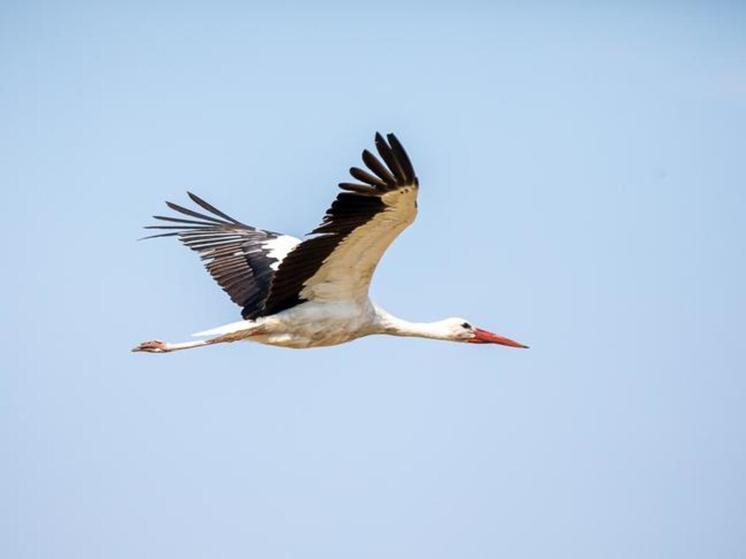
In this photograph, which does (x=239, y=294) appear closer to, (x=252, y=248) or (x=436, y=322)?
(x=252, y=248)

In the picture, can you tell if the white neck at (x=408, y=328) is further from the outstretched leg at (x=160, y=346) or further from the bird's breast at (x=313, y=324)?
the outstretched leg at (x=160, y=346)

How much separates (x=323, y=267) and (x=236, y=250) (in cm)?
241

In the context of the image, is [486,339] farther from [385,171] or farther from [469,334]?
[385,171]

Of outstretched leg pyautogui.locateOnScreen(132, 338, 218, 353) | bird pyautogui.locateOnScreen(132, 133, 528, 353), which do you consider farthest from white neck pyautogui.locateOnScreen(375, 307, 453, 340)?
outstretched leg pyautogui.locateOnScreen(132, 338, 218, 353)

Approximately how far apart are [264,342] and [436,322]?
2.04 m

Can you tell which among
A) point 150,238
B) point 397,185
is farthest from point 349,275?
point 150,238

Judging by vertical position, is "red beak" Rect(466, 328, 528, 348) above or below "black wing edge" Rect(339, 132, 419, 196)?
below

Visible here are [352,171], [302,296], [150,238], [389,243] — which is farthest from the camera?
[150,238]

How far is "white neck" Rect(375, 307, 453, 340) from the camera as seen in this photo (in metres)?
12.9

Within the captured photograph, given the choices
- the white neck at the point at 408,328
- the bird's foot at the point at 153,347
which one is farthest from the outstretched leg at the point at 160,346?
the white neck at the point at 408,328

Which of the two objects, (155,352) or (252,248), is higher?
(252,248)

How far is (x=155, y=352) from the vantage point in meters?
12.4

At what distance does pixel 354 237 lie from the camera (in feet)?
37.0

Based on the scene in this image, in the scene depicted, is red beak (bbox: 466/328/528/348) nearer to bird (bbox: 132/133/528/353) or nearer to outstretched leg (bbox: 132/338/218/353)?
bird (bbox: 132/133/528/353)
